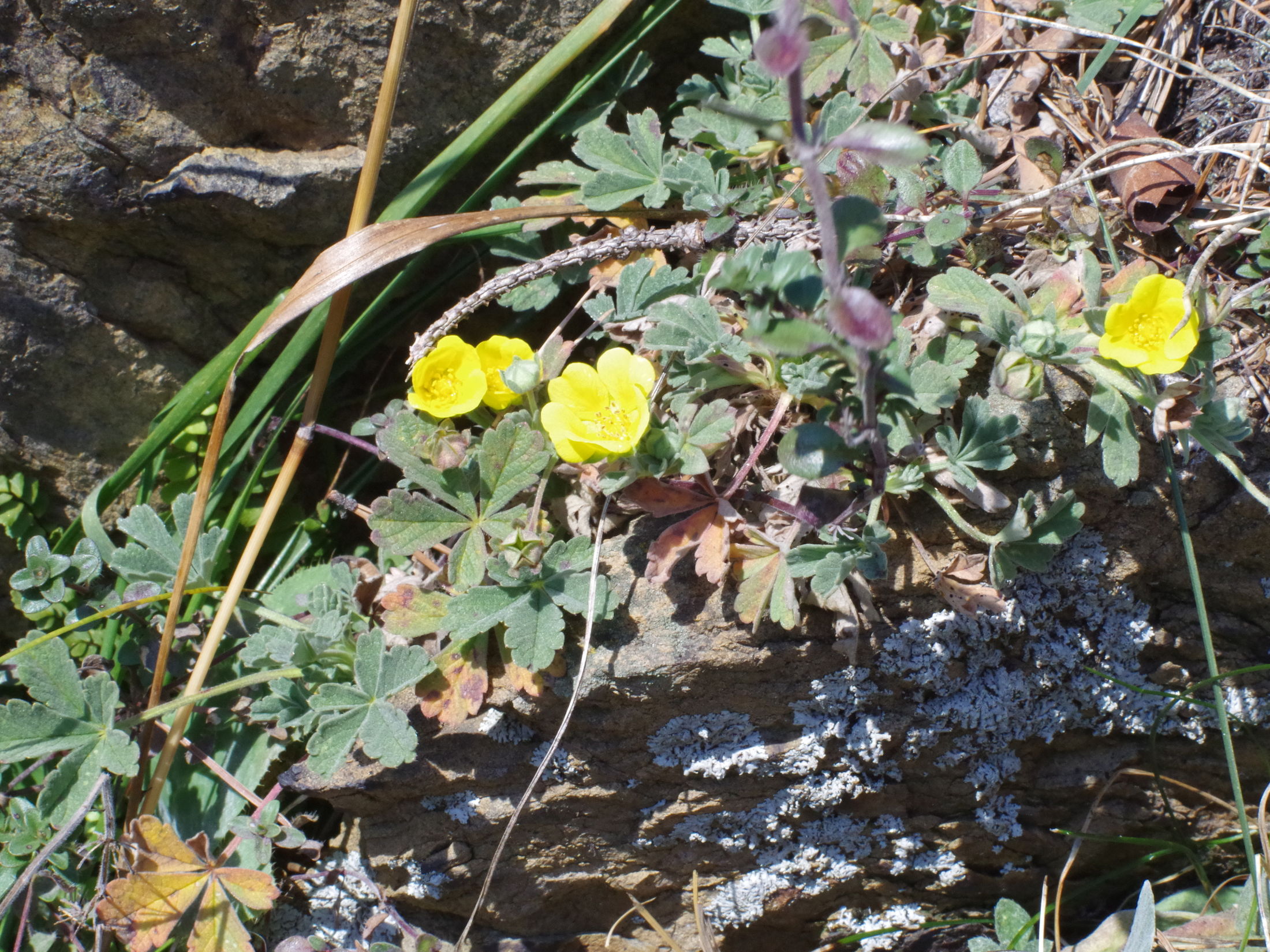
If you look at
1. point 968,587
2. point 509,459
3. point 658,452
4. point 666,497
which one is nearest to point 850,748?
point 968,587

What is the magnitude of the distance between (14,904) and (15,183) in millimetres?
2197

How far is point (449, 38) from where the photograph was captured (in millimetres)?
2893

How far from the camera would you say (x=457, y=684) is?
241 cm

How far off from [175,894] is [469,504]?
1.41 metres

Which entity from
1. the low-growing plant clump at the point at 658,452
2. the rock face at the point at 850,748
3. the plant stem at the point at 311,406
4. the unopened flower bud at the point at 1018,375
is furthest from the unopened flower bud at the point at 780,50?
the plant stem at the point at 311,406

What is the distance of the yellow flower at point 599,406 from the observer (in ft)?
7.30

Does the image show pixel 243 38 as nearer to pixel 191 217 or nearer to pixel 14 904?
pixel 191 217

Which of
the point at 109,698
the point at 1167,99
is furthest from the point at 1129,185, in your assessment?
the point at 109,698

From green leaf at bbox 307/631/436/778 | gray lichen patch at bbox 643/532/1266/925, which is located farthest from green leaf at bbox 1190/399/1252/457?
green leaf at bbox 307/631/436/778

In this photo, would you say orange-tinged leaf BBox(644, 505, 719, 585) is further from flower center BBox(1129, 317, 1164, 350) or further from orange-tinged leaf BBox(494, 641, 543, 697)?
flower center BBox(1129, 317, 1164, 350)

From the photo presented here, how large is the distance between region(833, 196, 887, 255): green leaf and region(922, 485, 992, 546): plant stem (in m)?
0.79

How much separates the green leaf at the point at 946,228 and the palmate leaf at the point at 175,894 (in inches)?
97.8

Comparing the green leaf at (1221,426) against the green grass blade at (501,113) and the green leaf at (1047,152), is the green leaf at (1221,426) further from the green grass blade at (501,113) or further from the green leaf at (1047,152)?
the green grass blade at (501,113)

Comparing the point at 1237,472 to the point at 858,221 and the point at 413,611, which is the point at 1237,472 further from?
the point at 413,611
